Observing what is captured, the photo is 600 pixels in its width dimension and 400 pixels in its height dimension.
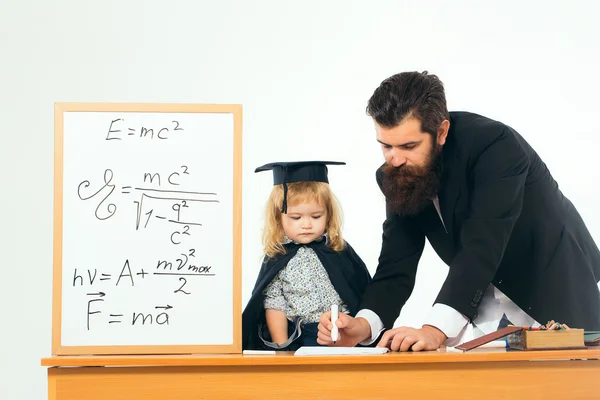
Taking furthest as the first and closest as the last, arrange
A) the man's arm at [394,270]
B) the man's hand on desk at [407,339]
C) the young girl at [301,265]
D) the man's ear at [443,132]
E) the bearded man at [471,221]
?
the young girl at [301,265] < the man's ear at [443,132] < the man's arm at [394,270] < the bearded man at [471,221] < the man's hand on desk at [407,339]

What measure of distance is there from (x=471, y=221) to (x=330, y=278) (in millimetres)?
569

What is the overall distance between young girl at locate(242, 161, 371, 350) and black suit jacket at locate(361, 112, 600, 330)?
0.17 meters

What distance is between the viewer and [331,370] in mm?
1719

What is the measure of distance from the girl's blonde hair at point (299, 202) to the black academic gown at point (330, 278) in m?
0.03

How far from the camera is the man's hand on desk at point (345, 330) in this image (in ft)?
6.98

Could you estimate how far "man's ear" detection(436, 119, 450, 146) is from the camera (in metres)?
2.49

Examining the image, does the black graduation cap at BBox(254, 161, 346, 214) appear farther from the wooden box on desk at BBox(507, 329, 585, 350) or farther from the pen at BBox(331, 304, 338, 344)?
the wooden box on desk at BBox(507, 329, 585, 350)

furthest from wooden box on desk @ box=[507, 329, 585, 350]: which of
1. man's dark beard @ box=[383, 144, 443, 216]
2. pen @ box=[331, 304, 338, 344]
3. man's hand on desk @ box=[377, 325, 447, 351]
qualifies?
man's dark beard @ box=[383, 144, 443, 216]

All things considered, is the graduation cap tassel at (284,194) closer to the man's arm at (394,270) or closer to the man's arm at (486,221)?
the man's arm at (394,270)

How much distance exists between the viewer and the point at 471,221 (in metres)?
2.25

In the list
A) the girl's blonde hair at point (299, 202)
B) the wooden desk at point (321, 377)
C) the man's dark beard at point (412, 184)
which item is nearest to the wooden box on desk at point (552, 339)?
the wooden desk at point (321, 377)

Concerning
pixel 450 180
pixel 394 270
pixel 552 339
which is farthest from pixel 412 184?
pixel 552 339

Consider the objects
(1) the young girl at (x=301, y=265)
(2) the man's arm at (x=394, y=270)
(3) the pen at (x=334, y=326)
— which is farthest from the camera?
(1) the young girl at (x=301, y=265)

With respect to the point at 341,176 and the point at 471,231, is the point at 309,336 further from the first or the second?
the point at 341,176
